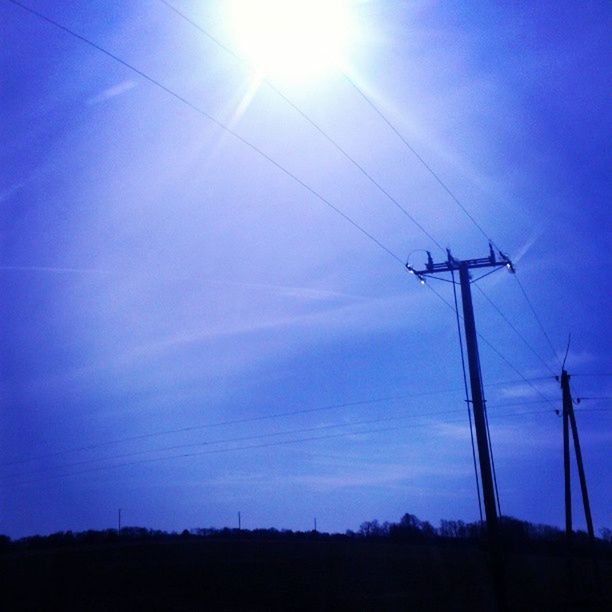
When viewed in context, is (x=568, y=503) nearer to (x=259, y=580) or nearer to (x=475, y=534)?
(x=259, y=580)

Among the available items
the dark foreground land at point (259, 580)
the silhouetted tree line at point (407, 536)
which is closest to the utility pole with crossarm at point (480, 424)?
Result: the dark foreground land at point (259, 580)

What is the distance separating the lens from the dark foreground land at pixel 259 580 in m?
37.6

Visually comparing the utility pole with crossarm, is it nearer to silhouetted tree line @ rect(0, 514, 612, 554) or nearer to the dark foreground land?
the dark foreground land

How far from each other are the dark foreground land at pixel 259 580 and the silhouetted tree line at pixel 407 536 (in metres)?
13.5

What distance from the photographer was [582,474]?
4878cm

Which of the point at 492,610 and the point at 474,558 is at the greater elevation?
the point at 474,558

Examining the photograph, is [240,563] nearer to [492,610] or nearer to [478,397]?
[492,610]

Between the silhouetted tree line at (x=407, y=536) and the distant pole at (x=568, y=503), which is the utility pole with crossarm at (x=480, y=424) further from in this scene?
the silhouetted tree line at (x=407, y=536)

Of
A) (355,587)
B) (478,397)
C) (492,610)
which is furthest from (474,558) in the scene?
(478,397)

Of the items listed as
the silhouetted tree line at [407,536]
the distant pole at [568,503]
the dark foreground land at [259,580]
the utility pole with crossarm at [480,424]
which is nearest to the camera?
the utility pole with crossarm at [480,424]

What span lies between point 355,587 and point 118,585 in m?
13.0

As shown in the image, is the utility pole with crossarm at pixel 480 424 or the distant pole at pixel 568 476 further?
the distant pole at pixel 568 476

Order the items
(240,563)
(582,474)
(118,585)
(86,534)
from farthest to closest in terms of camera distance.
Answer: (86,534) → (240,563) → (582,474) → (118,585)

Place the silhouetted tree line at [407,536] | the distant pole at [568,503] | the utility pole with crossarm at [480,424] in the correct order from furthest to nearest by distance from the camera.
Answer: the silhouetted tree line at [407,536] → the distant pole at [568,503] → the utility pole with crossarm at [480,424]
